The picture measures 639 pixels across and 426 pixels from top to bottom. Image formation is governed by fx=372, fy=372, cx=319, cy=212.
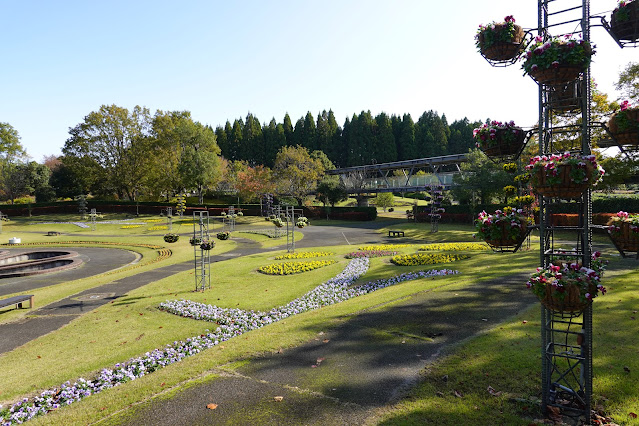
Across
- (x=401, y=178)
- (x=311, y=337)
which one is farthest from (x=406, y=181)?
(x=311, y=337)

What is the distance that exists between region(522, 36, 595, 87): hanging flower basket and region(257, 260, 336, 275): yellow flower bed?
51.7 feet

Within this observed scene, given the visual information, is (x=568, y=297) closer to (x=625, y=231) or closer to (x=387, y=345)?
(x=625, y=231)

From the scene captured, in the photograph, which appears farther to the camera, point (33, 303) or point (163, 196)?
point (163, 196)

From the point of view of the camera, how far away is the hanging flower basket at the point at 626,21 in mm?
5512

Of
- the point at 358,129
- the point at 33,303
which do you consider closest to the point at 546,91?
the point at 33,303

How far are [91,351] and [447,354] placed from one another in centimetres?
963

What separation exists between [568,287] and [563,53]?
336 cm

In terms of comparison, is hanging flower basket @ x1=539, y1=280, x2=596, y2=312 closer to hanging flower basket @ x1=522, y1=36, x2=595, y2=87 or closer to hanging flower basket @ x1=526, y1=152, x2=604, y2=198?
hanging flower basket @ x1=526, y1=152, x2=604, y2=198

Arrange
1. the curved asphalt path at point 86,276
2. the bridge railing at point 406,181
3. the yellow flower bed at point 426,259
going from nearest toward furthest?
the curved asphalt path at point 86,276
the yellow flower bed at point 426,259
the bridge railing at point 406,181

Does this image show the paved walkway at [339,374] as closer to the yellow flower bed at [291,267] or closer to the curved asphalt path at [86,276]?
the curved asphalt path at [86,276]

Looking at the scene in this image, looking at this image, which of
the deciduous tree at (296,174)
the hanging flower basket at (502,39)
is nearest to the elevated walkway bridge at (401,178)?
the deciduous tree at (296,174)

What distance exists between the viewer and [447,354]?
7.91 metres

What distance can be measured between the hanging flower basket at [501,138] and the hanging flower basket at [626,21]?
1.89 meters

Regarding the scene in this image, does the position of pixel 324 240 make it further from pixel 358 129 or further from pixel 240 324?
pixel 358 129
